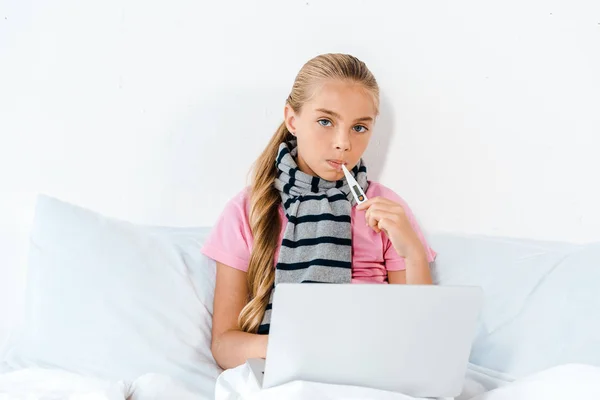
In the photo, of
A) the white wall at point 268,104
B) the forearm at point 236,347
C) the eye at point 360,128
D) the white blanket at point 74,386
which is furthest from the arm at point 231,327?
the eye at point 360,128

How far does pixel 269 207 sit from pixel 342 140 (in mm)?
198

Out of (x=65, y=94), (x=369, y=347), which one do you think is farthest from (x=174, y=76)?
(x=369, y=347)

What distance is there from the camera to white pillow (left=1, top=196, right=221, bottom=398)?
141 cm

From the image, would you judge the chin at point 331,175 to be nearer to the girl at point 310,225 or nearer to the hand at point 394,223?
the girl at point 310,225

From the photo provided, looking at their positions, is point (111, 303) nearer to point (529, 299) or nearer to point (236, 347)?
point (236, 347)

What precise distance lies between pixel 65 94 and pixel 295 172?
0.53 meters

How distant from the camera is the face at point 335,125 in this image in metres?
1.48

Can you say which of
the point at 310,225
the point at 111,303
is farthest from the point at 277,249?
the point at 111,303

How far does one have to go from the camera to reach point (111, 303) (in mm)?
1442

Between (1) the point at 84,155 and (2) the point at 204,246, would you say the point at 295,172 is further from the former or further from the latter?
(1) the point at 84,155

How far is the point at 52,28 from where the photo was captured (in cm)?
167

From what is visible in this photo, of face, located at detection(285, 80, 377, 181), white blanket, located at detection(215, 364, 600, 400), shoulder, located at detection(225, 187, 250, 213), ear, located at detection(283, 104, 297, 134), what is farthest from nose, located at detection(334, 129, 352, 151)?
white blanket, located at detection(215, 364, 600, 400)

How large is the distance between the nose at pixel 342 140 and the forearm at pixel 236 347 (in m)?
0.38

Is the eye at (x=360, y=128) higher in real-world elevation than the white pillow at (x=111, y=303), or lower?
higher
